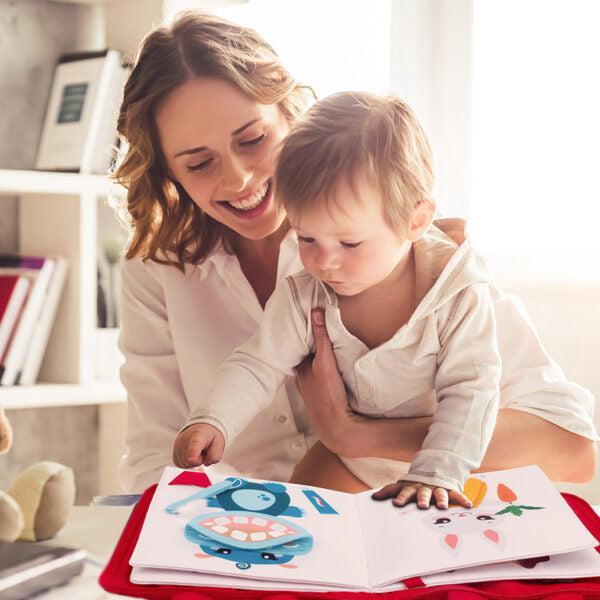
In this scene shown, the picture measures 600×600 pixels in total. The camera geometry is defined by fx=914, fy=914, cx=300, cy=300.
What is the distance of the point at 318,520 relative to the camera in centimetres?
89

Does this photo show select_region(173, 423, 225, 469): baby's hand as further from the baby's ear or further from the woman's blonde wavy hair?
the woman's blonde wavy hair

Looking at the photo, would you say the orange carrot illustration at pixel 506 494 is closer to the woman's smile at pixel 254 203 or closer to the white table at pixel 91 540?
the white table at pixel 91 540

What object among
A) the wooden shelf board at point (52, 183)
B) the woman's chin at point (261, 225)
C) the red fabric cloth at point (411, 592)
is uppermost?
the woman's chin at point (261, 225)

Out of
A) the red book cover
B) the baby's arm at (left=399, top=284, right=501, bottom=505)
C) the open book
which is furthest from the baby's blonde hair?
the red book cover

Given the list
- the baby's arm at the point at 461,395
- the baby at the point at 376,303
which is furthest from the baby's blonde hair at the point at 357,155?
the baby's arm at the point at 461,395

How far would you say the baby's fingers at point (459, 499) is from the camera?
0.94 m

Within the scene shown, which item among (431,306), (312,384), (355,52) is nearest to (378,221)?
(431,306)

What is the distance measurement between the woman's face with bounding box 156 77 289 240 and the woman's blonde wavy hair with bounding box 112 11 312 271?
2cm

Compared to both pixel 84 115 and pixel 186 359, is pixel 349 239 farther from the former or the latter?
pixel 84 115

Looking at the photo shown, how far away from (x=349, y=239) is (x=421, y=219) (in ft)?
0.39

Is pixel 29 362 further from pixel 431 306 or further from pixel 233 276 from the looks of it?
pixel 431 306

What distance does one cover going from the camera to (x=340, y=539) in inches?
33.8

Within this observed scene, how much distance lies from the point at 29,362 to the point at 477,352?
1.44m

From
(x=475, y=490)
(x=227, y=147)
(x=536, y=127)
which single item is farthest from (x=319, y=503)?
(x=536, y=127)
